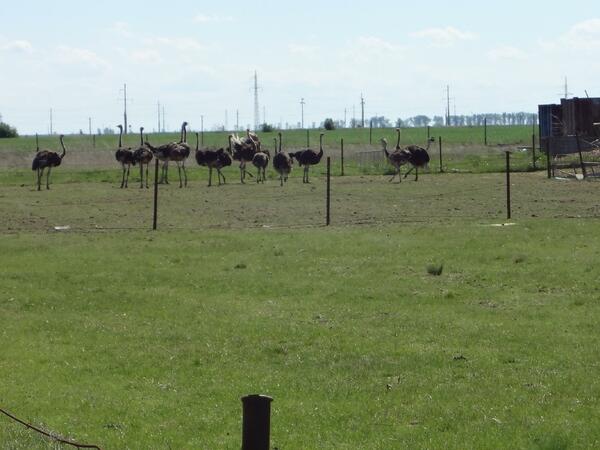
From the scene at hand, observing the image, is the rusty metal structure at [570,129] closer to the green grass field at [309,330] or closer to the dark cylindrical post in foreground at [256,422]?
the green grass field at [309,330]

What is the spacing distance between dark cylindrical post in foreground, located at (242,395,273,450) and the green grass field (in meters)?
4.07

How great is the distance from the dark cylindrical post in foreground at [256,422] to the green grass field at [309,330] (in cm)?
407

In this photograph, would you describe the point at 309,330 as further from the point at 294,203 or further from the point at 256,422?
the point at 294,203

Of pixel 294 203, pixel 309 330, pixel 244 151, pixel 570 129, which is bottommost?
pixel 309 330

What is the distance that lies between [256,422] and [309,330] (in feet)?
29.7

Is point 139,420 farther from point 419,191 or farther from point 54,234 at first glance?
→ point 419,191

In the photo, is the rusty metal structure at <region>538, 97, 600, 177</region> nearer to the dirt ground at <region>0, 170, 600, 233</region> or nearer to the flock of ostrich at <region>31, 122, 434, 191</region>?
the dirt ground at <region>0, 170, 600, 233</region>

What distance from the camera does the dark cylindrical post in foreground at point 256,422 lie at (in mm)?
5492

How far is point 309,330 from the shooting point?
47.9 feet

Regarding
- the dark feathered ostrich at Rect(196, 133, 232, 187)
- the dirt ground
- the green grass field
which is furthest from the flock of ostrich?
the green grass field

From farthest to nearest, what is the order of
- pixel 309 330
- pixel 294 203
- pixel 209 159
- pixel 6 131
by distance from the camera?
pixel 6 131 → pixel 209 159 → pixel 294 203 → pixel 309 330

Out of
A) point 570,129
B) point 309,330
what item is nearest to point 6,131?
point 570,129

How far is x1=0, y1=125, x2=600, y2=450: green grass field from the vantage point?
10.2m

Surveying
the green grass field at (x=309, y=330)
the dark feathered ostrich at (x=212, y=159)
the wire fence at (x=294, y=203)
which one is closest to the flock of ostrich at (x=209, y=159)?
the dark feathered ostrich at (x=212, y=159)
